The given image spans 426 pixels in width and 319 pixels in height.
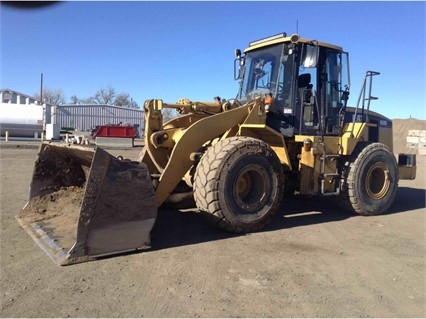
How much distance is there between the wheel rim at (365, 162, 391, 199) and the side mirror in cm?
231

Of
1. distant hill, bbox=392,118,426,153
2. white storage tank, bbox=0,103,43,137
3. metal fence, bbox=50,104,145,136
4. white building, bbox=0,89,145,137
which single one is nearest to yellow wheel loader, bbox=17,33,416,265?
white building, bbox=0,89,145,137

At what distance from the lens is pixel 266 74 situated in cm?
743

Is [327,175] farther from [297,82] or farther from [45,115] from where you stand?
[45,115]

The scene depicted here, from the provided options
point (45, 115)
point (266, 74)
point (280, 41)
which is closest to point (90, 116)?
point (45, 115)

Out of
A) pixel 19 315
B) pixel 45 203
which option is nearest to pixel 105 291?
pixel 19 315

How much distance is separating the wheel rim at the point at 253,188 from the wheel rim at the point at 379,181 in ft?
8.44

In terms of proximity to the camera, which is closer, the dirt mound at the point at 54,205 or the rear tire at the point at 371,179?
the dirt mound at the point at 54,205

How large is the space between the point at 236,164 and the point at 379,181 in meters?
3.54

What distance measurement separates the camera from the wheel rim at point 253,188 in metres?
5.92

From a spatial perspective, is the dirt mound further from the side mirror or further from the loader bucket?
the side mirror

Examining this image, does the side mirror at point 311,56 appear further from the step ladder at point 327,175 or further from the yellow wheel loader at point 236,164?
the step ladder at point 327,175

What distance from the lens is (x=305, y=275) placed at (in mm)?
4410

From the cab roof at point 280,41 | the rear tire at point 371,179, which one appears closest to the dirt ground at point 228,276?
the rear tire at point 371,179

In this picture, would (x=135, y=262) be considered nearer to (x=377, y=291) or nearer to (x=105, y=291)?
(x=105, y=291)
